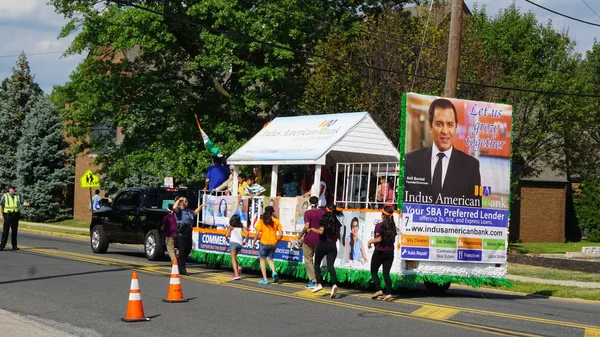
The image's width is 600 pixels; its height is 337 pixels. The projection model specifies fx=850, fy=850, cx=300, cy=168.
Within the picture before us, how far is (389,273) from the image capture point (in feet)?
51.2

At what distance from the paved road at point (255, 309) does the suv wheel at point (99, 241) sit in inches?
206

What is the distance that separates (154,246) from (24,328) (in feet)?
39.9

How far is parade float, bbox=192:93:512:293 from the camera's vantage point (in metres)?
16.0

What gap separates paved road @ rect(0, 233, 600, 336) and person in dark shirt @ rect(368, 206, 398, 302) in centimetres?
43

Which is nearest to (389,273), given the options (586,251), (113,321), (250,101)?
(113,321)

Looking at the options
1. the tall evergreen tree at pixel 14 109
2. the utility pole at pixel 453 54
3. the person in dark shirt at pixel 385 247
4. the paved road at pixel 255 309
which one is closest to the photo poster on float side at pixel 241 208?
the paved road at pixel 255 309

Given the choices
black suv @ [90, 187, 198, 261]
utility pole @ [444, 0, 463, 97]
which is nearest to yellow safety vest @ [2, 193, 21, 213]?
black suv @ [90, 187, 198, 261]

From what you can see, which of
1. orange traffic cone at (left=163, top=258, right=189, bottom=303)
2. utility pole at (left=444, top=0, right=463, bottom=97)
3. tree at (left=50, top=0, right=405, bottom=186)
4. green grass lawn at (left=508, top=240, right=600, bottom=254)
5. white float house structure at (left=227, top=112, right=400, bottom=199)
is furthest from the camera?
green grass lawn at (left=508, top=240, right=600, bottom=254)

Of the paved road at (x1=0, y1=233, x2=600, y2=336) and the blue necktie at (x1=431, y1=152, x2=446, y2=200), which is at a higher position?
the blue necktie at (x1=431, y1=152, x2=446, y2=200)

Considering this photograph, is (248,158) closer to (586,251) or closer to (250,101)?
(250,101)

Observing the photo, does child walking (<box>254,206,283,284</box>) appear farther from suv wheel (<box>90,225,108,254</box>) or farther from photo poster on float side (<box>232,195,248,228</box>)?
suv wheel (<box>90,225,108,254</box>)

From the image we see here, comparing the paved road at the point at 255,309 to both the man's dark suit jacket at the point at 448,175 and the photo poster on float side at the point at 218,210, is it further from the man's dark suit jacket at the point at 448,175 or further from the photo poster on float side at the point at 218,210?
the man's dark suit jacket at the point at 448,175

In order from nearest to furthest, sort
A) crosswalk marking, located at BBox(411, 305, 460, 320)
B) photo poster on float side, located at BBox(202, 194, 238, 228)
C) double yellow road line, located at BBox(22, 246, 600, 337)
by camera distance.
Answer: double yellow road line, located at BBox(22, 246, 600, 337) → crosswalk marking, located at BBox(411, 305, 460, 320) → photo poster on float side, located at BBox(202, 194, 238, 228)

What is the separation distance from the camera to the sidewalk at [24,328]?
1027cm
